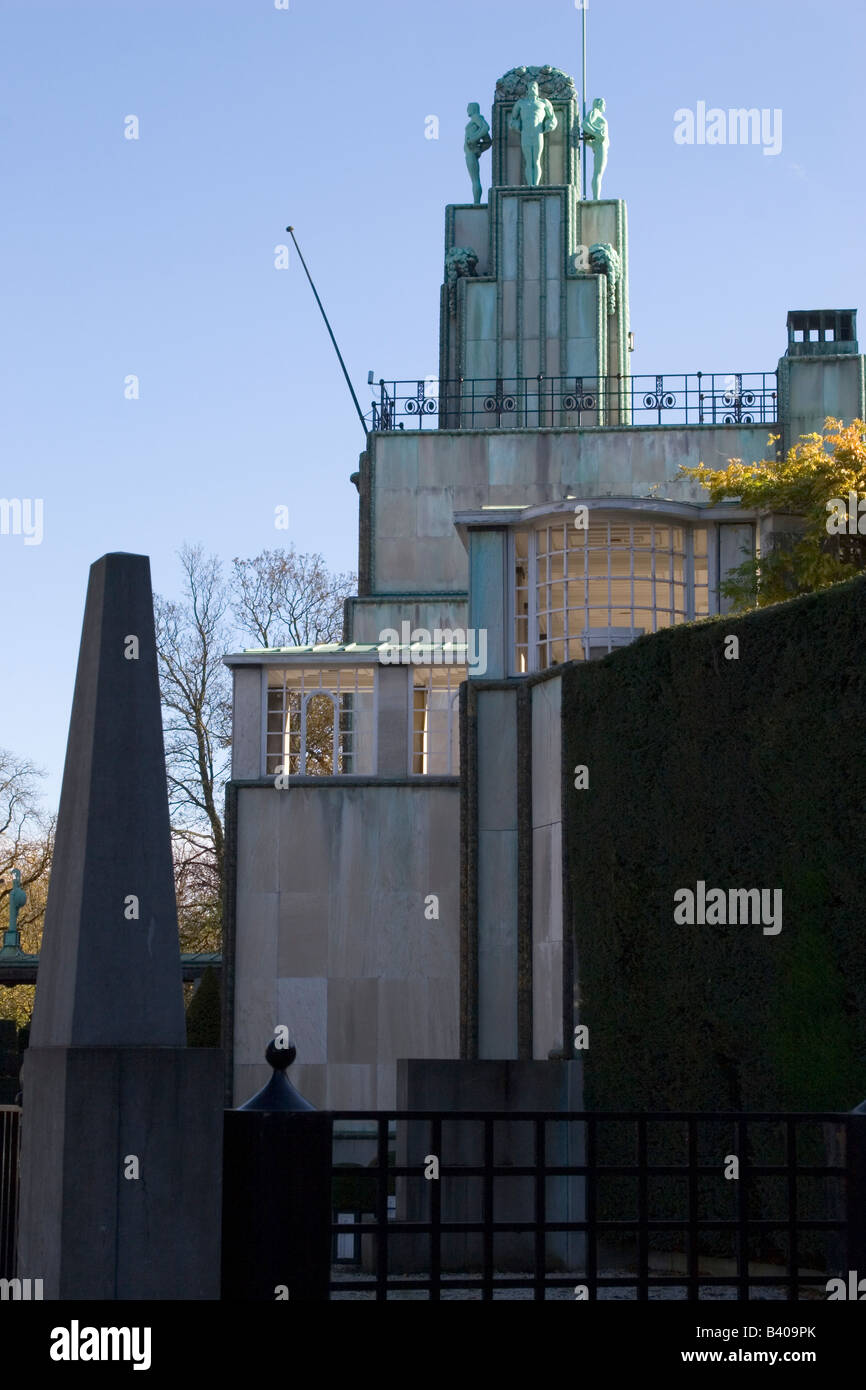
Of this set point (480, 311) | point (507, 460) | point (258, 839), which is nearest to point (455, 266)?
point (480, 311)

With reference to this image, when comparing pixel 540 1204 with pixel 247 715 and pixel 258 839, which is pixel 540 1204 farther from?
pixel 247 715

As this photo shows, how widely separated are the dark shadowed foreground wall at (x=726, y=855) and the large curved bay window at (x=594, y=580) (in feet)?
7.60

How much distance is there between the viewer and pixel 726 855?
1697cm

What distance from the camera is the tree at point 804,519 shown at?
22141 mm

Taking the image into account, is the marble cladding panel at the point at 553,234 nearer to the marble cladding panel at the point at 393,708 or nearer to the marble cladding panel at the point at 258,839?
the marble cladding panel at the point at 393,708

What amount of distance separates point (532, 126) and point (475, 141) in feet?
5.09

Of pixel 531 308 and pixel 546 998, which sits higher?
pixel 531 308

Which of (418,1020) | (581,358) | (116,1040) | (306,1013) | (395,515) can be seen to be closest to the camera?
(116,1040)

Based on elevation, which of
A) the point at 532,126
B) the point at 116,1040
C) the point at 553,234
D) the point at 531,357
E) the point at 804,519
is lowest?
the point at 116,1040

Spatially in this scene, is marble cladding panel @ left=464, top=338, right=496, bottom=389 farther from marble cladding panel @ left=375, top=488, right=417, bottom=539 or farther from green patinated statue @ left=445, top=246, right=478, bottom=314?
marble cladding panel @ left=375, top=488, right=417, bottom=539

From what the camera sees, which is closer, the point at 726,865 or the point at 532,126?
the point at 726,865

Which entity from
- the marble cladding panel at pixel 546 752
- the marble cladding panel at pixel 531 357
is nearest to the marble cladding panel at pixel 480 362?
the marble cladding panel at pixel 531 357

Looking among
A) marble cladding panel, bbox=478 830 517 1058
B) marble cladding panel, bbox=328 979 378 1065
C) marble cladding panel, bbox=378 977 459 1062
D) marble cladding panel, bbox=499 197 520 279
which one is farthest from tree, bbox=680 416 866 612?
marble cladding panel, bbox=499 197 520 279
